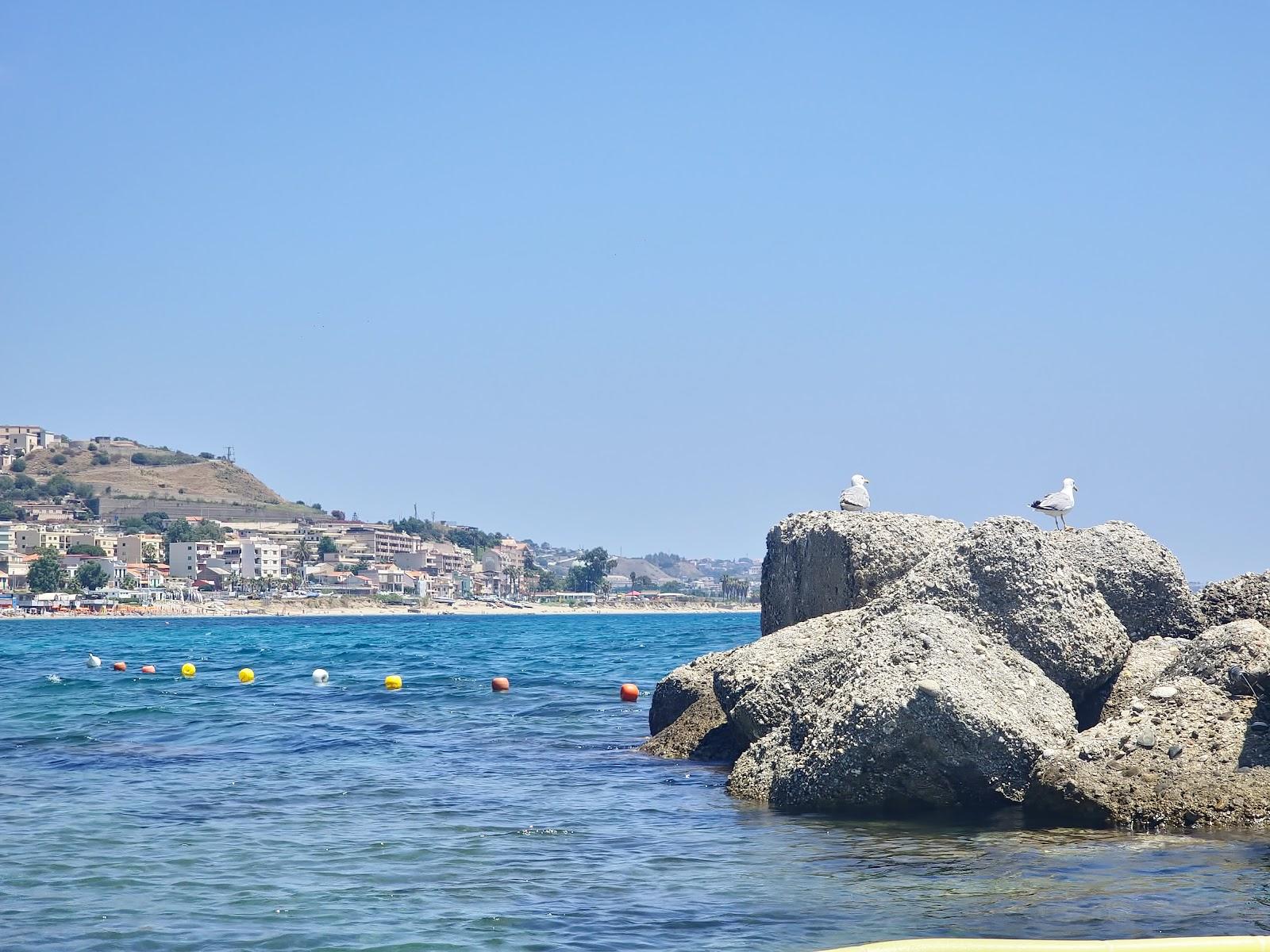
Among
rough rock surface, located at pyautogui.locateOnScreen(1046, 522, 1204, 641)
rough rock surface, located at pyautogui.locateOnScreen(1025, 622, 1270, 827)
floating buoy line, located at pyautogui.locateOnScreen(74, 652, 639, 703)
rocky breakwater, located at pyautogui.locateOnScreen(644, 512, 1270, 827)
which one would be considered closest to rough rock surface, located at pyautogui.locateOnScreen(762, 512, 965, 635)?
rocky breakwater, located at pyautogui.locateOnScreen(644, 512, 1270, 827)

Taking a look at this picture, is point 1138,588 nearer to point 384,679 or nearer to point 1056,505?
point 1056,505

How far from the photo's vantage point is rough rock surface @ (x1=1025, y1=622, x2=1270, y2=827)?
1084cm

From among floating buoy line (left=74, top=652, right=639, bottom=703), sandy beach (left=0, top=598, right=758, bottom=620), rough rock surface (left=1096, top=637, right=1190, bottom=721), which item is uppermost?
rough rock surface (left=1096, top=637, right=1190, bottom=721)

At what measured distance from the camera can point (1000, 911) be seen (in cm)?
858

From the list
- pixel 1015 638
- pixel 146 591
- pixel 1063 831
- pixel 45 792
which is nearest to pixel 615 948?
pixel 1063 831

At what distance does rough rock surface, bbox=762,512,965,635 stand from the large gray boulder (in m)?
2.45

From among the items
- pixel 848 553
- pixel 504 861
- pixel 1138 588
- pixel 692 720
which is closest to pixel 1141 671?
pixel 1138 588

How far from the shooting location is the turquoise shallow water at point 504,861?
8.51 meters

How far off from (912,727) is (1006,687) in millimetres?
1189

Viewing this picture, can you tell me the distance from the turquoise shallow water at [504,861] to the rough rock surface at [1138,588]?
13.5 ft

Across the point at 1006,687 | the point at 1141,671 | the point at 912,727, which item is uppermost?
the point at 1141,671

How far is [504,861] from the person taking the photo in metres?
10.6

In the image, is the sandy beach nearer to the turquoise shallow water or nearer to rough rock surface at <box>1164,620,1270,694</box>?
the turquoise shallow water

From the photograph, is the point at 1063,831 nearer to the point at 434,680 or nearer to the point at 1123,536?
the point at 1123,536
